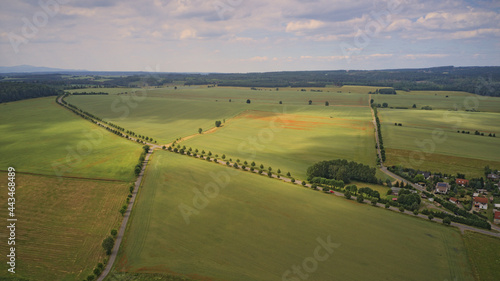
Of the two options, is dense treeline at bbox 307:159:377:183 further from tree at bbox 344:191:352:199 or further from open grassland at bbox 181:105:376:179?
tree at bbox 344:191:352:199

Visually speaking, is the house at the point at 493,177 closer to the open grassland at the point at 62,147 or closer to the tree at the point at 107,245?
the tree at the point at 107,245

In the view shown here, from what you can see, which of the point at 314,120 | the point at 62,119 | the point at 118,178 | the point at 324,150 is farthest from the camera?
the point at 314,120

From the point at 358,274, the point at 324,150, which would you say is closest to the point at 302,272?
the point at 358,274

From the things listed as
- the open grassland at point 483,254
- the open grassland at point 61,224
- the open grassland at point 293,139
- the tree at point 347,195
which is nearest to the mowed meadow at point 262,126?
the open grassland at point 293,139

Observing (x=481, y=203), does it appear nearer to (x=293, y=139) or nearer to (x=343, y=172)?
(x=343, y=172)

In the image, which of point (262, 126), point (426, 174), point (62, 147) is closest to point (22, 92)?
point (62, 147)

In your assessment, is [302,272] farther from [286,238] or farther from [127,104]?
[127,104]
